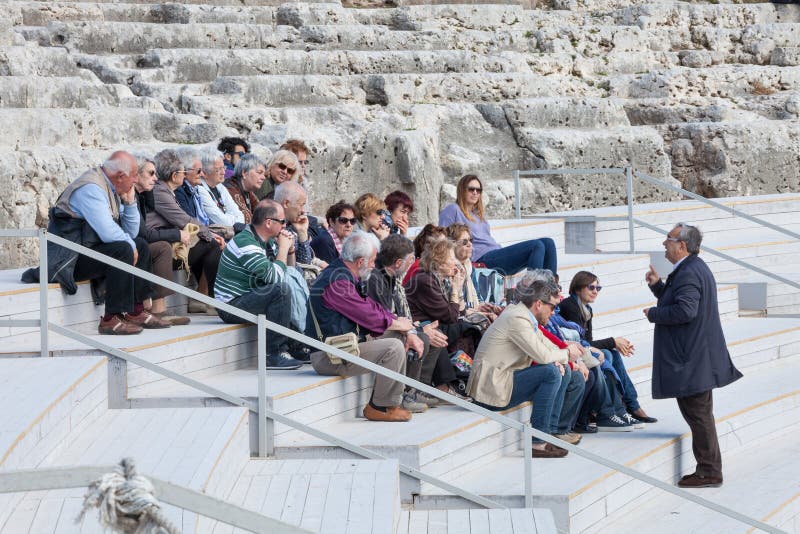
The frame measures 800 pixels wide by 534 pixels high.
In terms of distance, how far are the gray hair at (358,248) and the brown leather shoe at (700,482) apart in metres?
2.23

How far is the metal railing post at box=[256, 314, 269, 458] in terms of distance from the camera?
221 inches

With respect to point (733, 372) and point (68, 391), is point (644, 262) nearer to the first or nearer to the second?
point (733, 372)

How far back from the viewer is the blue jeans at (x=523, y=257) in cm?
859

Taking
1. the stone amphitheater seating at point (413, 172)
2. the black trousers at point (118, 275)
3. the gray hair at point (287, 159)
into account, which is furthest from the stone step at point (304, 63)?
the black trousers at point (118, 275)

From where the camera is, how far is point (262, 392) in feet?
18.6

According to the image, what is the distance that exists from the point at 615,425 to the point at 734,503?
0.90 meters

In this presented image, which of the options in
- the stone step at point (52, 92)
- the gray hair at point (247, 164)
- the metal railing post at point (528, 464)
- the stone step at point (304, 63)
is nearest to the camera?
the metal railing post at point (528, 464)

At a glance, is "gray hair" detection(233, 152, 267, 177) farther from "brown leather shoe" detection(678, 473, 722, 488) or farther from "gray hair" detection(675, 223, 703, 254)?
"brown leather shoe" detection(678, 473, 722, 488)

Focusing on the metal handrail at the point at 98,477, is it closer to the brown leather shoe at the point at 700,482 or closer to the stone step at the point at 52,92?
the brown leather shoe at the point at 700,482

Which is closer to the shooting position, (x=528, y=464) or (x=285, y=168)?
(x=528, y=464)

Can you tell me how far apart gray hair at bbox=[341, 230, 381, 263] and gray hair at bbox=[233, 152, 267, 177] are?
4.98 feet

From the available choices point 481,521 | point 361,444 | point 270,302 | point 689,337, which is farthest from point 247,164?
point 481,521

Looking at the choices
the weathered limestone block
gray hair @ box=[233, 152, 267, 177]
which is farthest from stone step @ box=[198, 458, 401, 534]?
the weathered limestone block

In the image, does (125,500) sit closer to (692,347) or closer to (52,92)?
(692,347)
